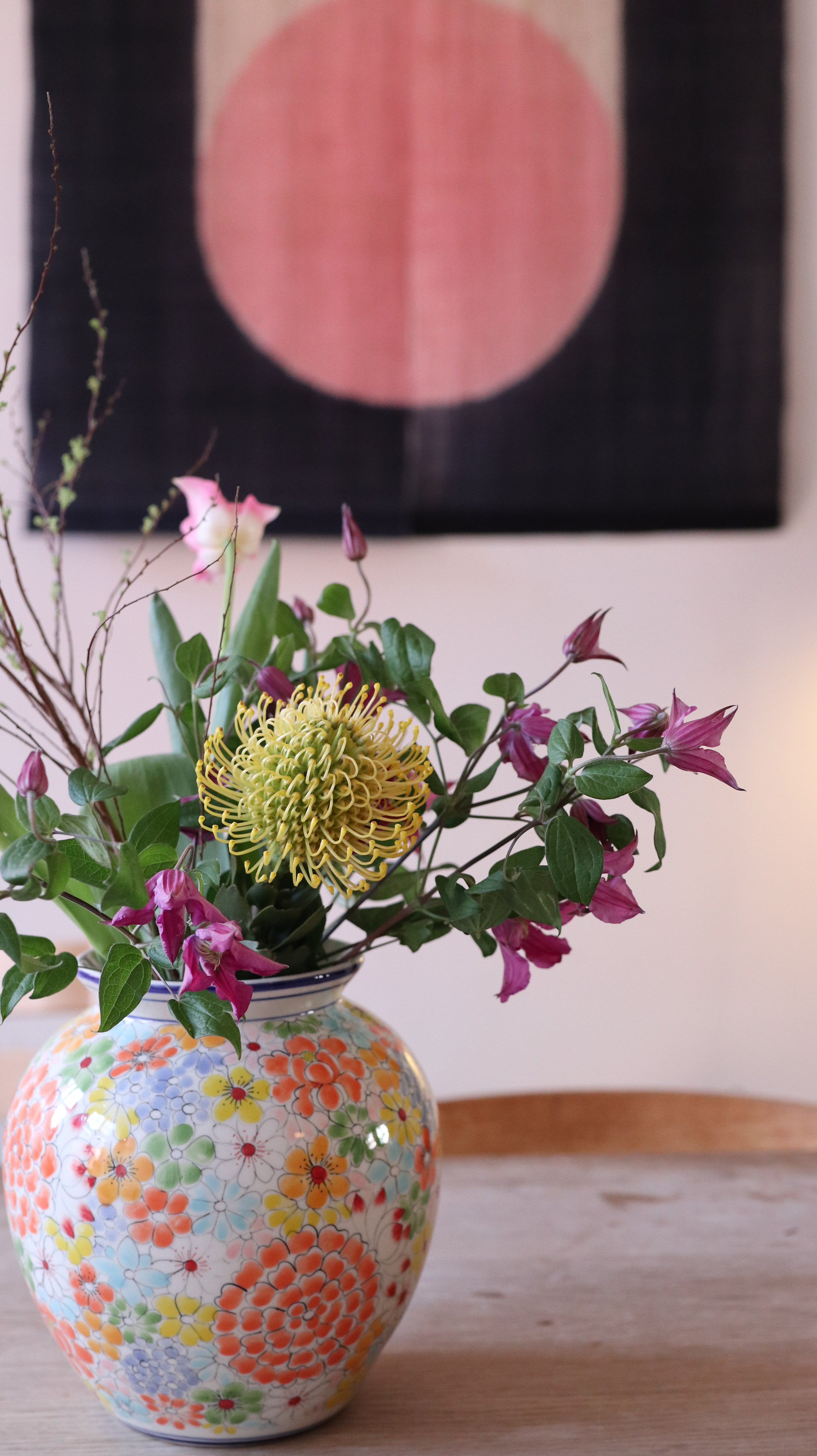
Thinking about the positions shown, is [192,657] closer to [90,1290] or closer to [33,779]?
[33,779]

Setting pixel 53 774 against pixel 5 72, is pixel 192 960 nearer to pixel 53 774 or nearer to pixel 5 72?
pixel 53 774

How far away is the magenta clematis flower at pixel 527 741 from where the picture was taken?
56 centimetres

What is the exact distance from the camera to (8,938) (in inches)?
18.1

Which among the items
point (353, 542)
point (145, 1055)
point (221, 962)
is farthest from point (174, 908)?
point (353, 542)

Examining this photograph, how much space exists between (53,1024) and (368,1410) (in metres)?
1.13

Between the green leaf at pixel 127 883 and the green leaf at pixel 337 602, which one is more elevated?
the green leaf at pixel 337 602

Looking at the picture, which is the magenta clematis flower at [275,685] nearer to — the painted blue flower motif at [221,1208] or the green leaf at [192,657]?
the green leaf at [192,657]

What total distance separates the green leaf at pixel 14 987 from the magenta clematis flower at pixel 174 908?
0.05m

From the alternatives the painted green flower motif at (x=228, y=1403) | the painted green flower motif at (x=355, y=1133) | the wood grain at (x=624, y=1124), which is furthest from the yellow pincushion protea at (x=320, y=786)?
the wood grain at (x=624, y=1124)

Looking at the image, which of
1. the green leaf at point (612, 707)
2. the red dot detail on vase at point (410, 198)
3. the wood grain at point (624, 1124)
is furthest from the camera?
the red dot detail on vase at point (410, 198)

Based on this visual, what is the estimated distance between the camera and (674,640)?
1674mm

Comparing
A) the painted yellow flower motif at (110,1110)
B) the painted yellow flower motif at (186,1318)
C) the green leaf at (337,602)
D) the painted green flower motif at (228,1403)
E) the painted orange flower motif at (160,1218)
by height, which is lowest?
the painted green flower motif at (228,1403)

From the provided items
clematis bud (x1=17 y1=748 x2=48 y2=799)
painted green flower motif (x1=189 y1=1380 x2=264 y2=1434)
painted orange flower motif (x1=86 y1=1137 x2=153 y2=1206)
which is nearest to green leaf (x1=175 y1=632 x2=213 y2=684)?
clematis bud (x1=17 y1=748 x2=48 y2=799)

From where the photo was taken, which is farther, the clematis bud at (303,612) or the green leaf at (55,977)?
the clematis bud at (303,612)
